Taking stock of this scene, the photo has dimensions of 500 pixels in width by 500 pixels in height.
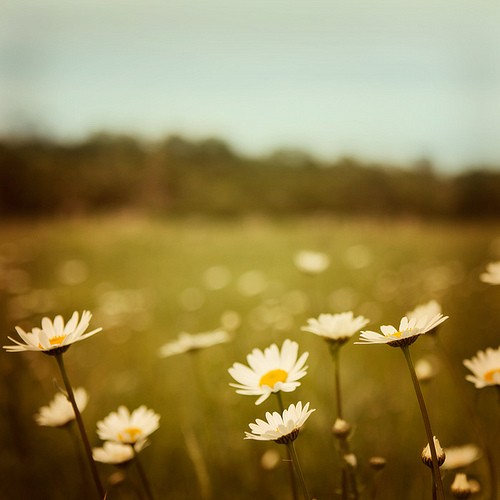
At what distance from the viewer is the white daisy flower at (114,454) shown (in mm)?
423

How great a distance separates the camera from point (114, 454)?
Result: 1.41 feet

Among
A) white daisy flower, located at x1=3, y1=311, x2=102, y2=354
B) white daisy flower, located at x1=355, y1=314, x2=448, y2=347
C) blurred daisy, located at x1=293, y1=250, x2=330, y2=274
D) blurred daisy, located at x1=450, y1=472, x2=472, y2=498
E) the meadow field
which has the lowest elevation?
the meadow field

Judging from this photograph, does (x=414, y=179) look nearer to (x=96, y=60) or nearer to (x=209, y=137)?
(x=209, y=137)

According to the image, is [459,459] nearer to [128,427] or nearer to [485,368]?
[485,368]

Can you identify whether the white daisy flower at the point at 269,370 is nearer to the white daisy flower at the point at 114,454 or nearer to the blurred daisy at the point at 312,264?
the white daisy flower at the point at 114,454

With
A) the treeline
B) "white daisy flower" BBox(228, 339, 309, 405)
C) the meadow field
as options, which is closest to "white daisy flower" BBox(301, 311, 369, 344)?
"white daisy flower" BBox(228, 339, 309, 405)

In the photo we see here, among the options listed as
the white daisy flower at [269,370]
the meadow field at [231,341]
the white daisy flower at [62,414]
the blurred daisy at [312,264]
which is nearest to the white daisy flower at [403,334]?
the white daisy flower at [269,370]

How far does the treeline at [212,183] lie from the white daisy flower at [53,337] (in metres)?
1.56

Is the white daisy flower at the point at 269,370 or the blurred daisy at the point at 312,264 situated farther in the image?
the blurred daisy at the point at 312,264

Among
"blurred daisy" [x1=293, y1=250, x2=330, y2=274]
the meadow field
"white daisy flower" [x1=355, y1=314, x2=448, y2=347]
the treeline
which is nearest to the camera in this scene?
"white daisy flower" [x1=355, y1=314, x2=448, y2=347]

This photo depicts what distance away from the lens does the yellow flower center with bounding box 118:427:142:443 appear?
395mm

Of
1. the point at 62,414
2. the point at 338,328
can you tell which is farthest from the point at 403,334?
the point at 62,414

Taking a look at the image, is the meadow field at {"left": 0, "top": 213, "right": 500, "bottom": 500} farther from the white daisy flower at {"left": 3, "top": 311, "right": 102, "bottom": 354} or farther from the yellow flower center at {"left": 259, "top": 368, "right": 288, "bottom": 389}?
the yellow flower center at {"left": 259, "top": 368, "right": 288, "bottom": 389}

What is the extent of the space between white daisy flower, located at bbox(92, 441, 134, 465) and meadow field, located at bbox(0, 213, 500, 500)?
23 mm
